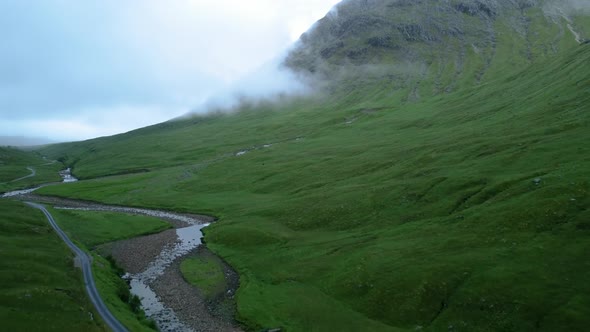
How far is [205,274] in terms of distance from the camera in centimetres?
6775

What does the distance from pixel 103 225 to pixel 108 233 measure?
6.89 metres

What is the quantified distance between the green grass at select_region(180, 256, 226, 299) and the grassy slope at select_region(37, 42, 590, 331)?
3.29m

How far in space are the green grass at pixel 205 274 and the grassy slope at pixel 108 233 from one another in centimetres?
1019

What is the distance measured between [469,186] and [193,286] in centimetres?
5017

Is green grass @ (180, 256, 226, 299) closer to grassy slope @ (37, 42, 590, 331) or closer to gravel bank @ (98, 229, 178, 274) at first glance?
grassy slope @ (37, 42, 590, 331)

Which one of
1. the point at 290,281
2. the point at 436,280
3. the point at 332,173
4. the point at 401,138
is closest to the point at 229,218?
the point at 332,173

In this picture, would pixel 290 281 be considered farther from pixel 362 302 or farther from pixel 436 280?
pixel 436 280

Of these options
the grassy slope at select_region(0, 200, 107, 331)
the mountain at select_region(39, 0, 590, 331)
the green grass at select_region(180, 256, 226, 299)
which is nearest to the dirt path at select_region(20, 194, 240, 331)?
the green grass at select_region(180, 256, 226, 299)

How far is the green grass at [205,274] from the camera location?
202 feet

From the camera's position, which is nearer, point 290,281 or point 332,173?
point 290,281

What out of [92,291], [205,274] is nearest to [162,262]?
[205,274]

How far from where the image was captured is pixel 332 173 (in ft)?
411

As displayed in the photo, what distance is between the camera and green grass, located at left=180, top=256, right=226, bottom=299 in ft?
202

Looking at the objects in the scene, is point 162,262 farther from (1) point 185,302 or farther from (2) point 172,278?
(1) point 185,302
